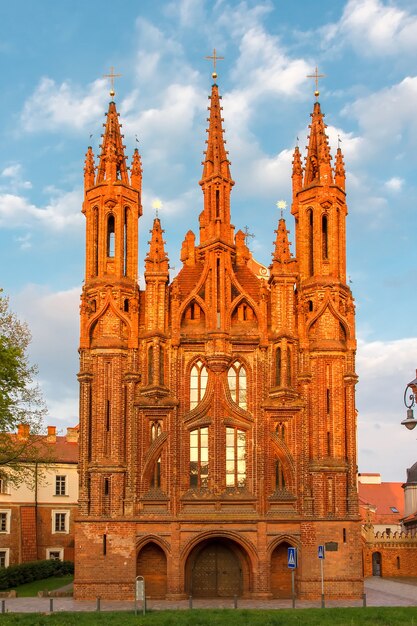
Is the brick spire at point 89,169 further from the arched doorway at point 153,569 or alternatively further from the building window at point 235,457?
the arched doorway at point 153,569

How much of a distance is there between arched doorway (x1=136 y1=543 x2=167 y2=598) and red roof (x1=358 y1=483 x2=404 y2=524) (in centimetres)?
5819

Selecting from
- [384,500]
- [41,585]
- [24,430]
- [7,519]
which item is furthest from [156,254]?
[384,500]

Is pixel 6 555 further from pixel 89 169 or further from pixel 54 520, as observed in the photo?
pixel 89 169

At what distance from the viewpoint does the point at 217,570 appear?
43250mm

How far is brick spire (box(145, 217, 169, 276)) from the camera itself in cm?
4450

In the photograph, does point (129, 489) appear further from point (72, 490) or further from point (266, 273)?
point (72, 490)

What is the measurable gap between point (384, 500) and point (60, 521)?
46.1 m

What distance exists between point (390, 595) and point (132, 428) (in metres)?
15.4

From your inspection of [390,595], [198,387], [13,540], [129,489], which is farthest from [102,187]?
[13,540]

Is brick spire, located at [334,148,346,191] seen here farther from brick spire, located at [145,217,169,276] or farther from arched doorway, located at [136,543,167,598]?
arched doorway, located at [136,543,167,598]

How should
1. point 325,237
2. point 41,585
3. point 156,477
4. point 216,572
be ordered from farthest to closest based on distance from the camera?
1. point 41,585
2. point 325,237
3. point 216,572
4. point 156,477

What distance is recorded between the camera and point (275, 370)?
44.2 meters

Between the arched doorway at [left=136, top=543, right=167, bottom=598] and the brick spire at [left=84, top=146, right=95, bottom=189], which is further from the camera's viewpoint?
the brick spire at [left=84, top=146, right=95, bottom=189]

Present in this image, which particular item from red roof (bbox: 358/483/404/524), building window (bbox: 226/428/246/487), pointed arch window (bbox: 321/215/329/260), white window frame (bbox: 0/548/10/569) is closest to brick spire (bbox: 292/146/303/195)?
pointed arch window (bbox: 321/215/329/260)
